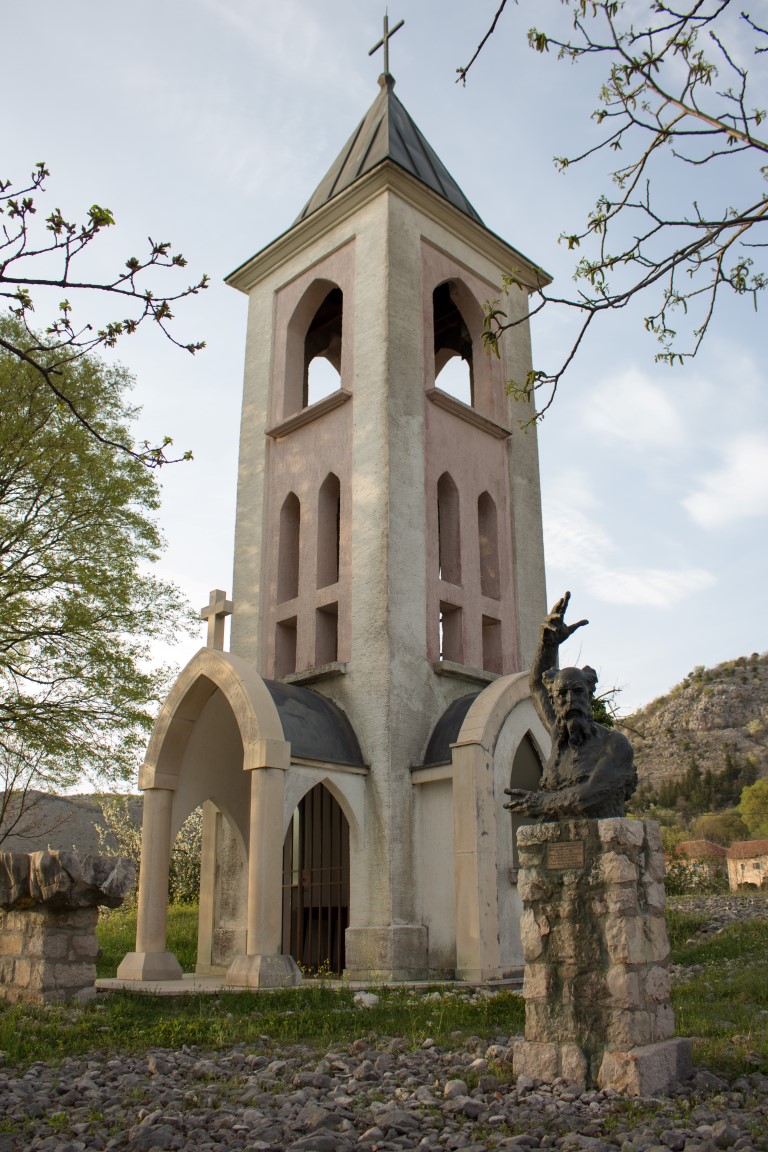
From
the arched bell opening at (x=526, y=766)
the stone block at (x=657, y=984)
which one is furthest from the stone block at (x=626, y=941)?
the arched bell opening at (x=526, y=766)

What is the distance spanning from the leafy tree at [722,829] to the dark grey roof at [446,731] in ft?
204

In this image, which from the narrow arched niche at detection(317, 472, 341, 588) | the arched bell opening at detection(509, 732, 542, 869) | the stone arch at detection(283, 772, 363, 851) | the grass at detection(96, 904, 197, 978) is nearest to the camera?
the stone arch at detection(283, 772, 363, 851)

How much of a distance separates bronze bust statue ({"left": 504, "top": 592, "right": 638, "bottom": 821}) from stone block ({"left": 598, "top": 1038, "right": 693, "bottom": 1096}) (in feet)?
4.59

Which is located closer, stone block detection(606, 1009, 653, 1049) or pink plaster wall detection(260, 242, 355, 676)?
stone block detection(606, 1009, 653, 1049)

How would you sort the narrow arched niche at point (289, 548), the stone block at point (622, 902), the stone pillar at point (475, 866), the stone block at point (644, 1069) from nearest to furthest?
the stone block at point (644, 1069) < the stone block at point (622, 902) < the stone pillar at point (475, 866) < the narrow arched niche at point (289, 548)

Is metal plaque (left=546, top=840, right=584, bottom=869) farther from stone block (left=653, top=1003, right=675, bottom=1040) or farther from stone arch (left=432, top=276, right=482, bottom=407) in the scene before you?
stone arch (left=432, top=276, right=482, bottom=407)

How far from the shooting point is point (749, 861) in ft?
147

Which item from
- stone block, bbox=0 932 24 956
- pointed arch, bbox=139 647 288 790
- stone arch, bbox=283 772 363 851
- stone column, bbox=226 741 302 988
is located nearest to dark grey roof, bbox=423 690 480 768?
stone arch, bbox=283 772 363 851

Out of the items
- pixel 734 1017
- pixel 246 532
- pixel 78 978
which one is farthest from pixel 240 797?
pixel 734 1017

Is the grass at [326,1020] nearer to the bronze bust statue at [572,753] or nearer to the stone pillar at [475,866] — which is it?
the stone pillar at [475,866]

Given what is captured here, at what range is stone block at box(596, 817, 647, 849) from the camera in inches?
235

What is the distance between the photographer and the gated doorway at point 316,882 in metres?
13.3

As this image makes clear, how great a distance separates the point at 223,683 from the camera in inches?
476

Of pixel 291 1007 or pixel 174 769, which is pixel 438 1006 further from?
pixel 174 769
